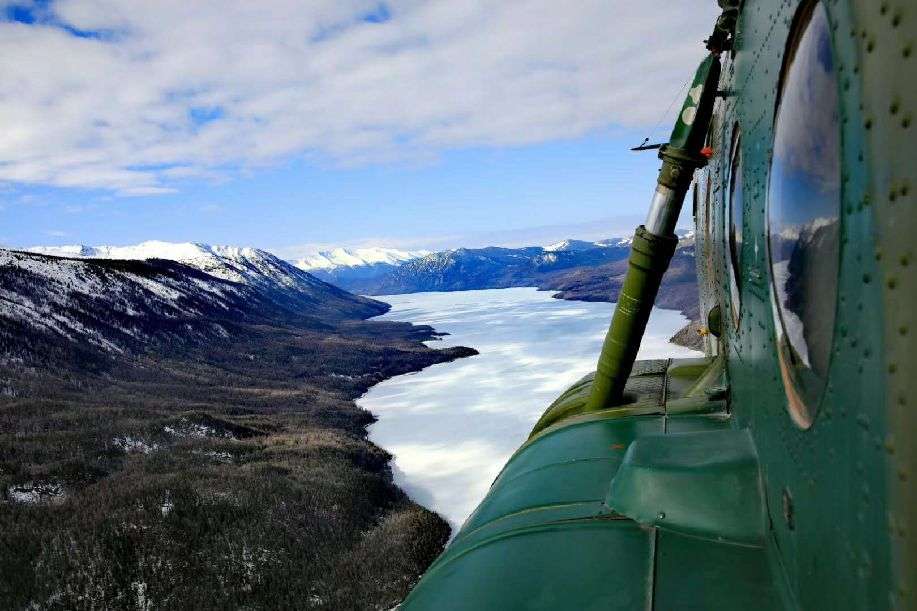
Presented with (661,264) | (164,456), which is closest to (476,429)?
(164,456)

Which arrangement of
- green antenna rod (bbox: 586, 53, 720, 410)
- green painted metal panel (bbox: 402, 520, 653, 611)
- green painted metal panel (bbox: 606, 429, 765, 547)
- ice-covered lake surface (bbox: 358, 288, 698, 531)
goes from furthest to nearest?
ice-covered lake surface (bbox: 358, 288, 698, 531), green antenna rod (bbox: 586, 53, 720, 410), green painted metal panel (bbox: 606, 429, 765, 547), green painted metal panel (bbox: 402, 520, 653, 611)

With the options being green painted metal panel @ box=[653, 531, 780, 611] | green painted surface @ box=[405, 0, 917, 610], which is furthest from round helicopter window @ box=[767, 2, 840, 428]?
green painted metal panel @ box=[653, 531, 780, 611]

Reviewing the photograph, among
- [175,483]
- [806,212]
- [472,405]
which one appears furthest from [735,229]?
[472,405]

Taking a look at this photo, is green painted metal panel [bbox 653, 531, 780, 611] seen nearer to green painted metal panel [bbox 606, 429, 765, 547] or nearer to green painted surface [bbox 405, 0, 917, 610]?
green painted surface [bbox 405, 0, 917, 610]

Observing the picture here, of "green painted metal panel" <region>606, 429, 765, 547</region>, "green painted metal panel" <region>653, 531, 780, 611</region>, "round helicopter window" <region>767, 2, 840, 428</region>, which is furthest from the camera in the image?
"green painted metal panel" <region>606, 429, 765, 547</region>

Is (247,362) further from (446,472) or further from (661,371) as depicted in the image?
(661,371)

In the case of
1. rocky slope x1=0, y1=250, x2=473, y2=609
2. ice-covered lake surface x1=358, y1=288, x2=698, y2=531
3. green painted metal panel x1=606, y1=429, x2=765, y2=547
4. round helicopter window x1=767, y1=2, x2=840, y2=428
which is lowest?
ice-covered lake surface x1=358, y1=288, x2=698, y2=531
